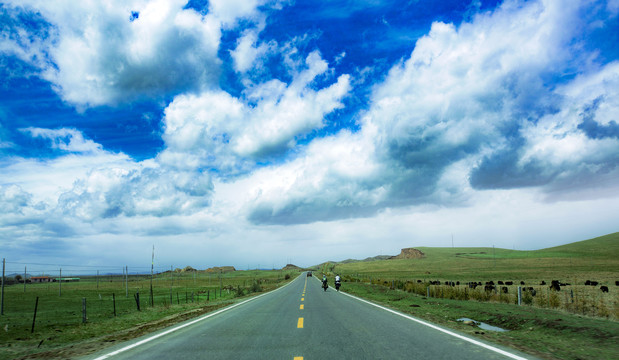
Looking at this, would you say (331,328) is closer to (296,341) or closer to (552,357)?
(296,341)

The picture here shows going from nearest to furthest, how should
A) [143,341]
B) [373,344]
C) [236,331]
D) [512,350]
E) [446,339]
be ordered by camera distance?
[512,350], [373,344], [446,339], [143,341], [236,331]

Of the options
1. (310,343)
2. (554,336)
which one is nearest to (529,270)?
(554,336)

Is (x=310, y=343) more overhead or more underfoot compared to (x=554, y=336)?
more overhead

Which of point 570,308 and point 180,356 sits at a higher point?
point 180,356

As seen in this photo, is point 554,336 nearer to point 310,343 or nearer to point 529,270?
point 310,343

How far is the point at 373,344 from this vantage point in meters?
8.53

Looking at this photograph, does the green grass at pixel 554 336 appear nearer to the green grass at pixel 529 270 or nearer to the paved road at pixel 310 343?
the paved road at pixel 310 343

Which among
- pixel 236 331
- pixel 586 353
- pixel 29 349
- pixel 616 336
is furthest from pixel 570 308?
pixel 29 349

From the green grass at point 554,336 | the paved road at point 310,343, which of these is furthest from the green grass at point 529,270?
the paved road at point 310,343

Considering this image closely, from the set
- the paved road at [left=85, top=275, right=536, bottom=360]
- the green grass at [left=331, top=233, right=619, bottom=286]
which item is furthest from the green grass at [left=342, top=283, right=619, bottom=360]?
the green grass at [left=331, top=233, right=619, bottom=286]

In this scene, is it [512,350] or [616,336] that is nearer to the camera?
[512,350]

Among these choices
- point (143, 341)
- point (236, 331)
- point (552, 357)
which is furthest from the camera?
point (236, 331)

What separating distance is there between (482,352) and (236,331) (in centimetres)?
682

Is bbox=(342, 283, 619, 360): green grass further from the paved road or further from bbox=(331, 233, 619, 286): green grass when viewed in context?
bbox=(331, 233, 619, 286): green grass
